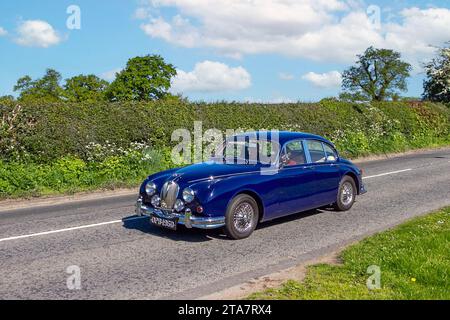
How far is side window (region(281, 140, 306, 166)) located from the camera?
7.84 meters

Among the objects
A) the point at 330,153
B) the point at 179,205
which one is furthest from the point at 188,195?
the point at 330,153

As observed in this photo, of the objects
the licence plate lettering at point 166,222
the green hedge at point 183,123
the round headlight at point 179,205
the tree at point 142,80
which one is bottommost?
the licence plate lettering at point 166,222

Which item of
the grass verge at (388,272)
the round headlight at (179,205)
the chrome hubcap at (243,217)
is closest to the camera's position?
the grass verge at (388,272)

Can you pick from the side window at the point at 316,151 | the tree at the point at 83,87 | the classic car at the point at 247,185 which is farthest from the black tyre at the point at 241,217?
the tree at the point at 83,87

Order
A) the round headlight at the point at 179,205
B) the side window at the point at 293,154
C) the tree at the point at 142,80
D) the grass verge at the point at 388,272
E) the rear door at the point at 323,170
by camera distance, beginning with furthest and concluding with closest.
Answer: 1. the tree at the point at 142,80
2. the rear door at the point at 323,170
3. the side window at the point at 293,154
4. the round headlight at the point at 179,205
5. the grass verge at the point at 388,272

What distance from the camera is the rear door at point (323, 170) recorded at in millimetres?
8328

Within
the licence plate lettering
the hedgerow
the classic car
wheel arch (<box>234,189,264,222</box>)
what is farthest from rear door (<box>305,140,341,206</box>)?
the hedgerow

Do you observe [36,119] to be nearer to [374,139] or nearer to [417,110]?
[374,139]

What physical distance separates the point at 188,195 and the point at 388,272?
2.97m

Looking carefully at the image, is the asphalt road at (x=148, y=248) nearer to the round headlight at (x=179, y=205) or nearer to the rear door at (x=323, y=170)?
the rear door at (x=323, y=170)

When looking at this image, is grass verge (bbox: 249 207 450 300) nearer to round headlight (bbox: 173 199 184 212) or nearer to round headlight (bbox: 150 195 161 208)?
round headlight (bbox: 173 199 184 212)

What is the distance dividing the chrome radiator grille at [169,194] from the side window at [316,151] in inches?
111

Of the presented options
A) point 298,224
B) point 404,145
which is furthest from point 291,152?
point 404,145

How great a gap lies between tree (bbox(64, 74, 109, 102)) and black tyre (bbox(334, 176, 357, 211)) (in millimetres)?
64690
